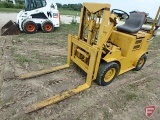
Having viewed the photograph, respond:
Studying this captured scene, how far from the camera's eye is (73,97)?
281 centimetres

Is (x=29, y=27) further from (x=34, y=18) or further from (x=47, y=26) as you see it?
(x=47, y=26)

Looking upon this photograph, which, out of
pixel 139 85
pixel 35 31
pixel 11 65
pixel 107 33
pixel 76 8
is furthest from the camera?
pixel 76 8

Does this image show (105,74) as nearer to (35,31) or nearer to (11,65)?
(11,65)

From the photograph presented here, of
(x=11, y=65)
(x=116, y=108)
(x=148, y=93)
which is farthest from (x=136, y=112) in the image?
(x=11, y=65)

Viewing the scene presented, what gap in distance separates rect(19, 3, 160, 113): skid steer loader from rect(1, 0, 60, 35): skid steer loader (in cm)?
450

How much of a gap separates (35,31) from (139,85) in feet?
19.8

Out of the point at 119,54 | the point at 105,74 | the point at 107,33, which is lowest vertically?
the point at 105,74

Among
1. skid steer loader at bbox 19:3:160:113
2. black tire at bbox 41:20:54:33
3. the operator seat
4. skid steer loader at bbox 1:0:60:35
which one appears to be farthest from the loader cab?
the operator seat

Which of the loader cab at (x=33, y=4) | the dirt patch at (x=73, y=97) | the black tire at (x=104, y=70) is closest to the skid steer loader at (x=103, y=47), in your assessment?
the black tire at (x=104, y=70)

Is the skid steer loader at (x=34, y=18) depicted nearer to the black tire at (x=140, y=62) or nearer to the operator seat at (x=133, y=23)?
the operator seat at (x=133, y=23)

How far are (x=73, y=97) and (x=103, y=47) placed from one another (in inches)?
47.0

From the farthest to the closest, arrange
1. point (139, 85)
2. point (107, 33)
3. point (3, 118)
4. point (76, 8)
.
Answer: point (76, 8) < point (139, 85) < point (107, 33) < point (3, 118)

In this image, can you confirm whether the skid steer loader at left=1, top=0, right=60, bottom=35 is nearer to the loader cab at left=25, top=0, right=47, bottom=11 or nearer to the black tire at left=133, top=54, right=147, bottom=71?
the loader cab at left=25, top=0, right=47, bottom=11

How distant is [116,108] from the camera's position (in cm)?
263
